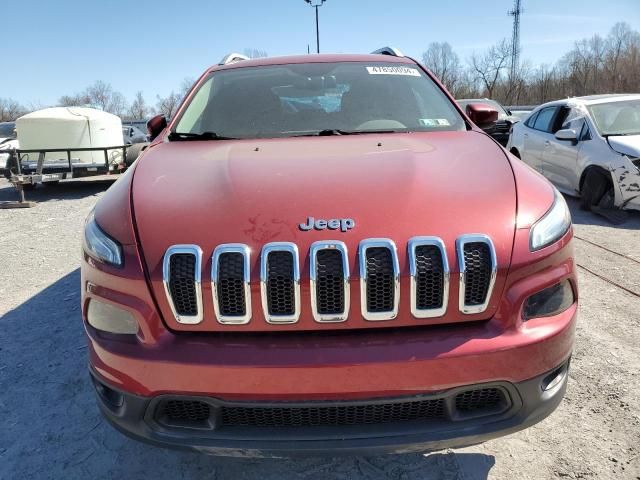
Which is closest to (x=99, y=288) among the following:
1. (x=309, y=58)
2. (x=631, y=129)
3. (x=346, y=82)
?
(x=346, y=82)

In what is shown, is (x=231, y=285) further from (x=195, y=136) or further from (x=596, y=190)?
(x=596, y=190)

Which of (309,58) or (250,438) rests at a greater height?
(309,58)

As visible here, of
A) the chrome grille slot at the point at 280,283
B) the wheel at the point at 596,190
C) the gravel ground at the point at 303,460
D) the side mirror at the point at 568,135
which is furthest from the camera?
the side mirror at the point at 568,135

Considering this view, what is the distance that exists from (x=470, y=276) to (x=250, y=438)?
36.1 inches

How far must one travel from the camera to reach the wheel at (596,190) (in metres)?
6.75

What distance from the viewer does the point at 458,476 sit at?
7.02 feet

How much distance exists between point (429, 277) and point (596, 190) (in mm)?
6279

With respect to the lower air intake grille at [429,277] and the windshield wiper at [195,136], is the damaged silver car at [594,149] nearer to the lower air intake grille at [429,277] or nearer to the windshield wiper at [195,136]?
the windshield wiper at [195,136]

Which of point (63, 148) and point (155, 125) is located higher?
point (155, 125)

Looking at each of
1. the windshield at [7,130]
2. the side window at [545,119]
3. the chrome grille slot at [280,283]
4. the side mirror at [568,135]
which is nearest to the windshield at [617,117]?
the side mirror at [568,135]

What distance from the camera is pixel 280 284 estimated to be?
5.47 feet

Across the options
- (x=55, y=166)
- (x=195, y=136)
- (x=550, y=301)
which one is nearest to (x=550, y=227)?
(x=550, y=301)

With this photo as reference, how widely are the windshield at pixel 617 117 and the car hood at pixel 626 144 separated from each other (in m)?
0.21

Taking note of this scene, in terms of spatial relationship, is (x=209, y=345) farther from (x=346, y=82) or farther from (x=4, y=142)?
(x=4, y=142)
